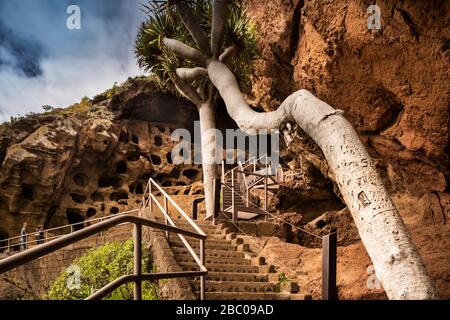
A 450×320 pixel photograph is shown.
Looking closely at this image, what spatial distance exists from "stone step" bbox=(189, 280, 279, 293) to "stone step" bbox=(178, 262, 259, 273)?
1.77 ft

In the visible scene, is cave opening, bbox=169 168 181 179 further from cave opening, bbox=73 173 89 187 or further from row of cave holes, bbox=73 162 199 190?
cave opening, bbox=73 173 89 187

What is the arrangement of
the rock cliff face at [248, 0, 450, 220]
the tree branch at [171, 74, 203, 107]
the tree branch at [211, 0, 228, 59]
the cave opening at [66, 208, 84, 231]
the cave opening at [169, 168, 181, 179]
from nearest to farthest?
the rock cliff face at [248, 0, 450, 220], the tree branch at [211, 0, 228, 59], the tree branch at [171, 74, 203, 107], the cave opening at [66, 208, 84, 231], the cave opening at [169, 168, 181, 179]

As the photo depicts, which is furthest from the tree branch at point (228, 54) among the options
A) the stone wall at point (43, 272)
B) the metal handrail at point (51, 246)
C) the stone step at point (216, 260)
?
the metal handrail at point (51, 246)

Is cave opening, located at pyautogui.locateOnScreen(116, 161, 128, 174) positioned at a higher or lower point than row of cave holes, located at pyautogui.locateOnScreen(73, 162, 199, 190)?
higher

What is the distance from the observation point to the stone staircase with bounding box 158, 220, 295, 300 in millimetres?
6141

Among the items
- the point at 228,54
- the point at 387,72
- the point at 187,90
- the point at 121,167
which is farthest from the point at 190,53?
the point at 121,167

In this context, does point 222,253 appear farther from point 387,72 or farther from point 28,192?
point 28,192

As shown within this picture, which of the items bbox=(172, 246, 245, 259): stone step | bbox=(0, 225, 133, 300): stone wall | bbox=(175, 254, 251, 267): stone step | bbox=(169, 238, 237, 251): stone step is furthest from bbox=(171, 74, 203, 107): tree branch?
bbox=(175, 254, 251, 267): stone step

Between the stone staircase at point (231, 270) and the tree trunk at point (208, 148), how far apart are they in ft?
11.9

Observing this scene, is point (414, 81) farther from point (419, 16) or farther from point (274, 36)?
A: point (274, 36)

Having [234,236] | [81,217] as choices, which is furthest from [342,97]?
[81,217]

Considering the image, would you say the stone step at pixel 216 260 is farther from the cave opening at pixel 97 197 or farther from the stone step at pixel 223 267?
the cave opening at pixel 97 197

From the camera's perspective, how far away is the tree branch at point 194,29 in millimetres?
7699
